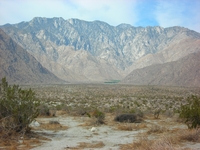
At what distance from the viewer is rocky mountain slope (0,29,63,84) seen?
111m

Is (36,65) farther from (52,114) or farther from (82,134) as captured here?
(82,134)

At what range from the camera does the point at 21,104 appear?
13609mm

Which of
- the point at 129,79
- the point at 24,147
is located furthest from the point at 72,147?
the point at 129,79

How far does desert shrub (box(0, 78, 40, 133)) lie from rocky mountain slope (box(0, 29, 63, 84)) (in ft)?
314

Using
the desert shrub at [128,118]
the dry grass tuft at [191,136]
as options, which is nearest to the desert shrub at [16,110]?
the dry grass tuft at [191,136]

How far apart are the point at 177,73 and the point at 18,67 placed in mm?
82500

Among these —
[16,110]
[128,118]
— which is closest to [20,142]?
[16,110]

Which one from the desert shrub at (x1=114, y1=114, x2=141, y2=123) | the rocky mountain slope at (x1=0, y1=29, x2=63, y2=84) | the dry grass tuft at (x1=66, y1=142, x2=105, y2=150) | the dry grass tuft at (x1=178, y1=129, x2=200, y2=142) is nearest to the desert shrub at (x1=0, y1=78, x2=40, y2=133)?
the dry grass tuft at (x1=66, y1=142, x2=105, y2=150)

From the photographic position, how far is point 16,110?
13.2 meters

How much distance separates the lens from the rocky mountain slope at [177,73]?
110 meters

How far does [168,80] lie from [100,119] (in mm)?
108556

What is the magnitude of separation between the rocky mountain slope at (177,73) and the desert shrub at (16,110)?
9819cm

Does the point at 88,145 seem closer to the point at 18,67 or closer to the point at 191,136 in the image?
the point at 191,136

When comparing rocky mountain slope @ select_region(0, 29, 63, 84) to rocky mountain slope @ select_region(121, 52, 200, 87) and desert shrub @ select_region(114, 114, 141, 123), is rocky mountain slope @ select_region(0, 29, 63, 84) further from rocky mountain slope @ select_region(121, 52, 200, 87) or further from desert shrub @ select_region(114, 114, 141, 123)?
desert shrub @ select_region(114, 114, 141, 123)
